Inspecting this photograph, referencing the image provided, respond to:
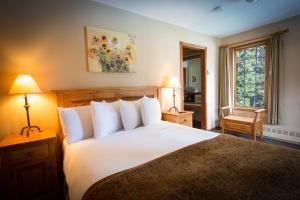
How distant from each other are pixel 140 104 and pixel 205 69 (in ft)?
7.79

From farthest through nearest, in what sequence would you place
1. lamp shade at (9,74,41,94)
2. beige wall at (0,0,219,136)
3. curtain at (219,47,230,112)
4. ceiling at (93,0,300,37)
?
curtain at (219,47,230,112)
ceiling at (93,0,300,37)
beige wall at (0,0,219,136)
lamp shade at (9,74,41,94)

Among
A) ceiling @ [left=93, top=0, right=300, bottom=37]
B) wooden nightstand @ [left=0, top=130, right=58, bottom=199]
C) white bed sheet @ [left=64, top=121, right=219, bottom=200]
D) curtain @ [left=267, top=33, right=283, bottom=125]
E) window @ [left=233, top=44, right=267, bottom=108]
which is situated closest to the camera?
white bed sheet @ [left=64, top=121, right=219, bottom=200]

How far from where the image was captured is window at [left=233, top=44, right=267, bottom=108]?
3693 mm

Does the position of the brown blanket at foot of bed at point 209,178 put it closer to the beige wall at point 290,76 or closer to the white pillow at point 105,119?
the white pillow at point 105,119

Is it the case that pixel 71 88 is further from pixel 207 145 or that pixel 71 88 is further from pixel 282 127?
pixel 282 127

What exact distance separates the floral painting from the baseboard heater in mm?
3233

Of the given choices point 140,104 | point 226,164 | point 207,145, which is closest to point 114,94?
point 140,104

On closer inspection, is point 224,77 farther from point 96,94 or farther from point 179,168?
point 179,168

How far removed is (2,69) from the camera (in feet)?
5.88

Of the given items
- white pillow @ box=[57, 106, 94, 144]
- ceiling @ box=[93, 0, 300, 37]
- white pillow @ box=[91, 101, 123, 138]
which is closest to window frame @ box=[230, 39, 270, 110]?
ceiling @ box=[93, 0, 300, 37]

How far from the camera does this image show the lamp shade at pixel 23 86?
5.49ft

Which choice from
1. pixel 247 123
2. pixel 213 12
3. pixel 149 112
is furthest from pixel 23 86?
pixel 247 123

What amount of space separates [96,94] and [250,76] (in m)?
3.57

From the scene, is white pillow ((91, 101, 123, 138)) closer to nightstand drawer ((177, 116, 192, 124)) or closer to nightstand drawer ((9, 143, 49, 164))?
nightstand drawer ((9, 143, 49, 164))
